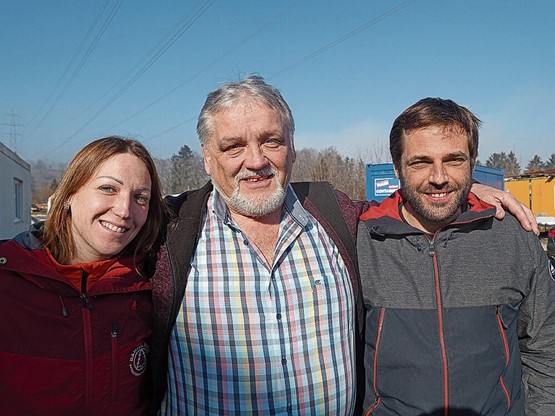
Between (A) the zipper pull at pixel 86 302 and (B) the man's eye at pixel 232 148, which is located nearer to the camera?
(A) the zipper pull at pixel 86 302

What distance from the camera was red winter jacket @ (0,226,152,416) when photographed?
1.99 m

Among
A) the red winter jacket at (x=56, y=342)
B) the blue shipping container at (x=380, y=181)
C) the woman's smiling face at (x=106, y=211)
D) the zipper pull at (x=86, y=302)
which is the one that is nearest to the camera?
the red winter jacket at (x=56, y=342)

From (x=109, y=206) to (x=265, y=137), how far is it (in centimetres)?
82

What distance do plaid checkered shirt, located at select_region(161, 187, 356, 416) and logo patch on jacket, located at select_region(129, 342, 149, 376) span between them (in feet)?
0.41

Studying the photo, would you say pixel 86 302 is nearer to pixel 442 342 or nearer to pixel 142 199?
pixel 142 199

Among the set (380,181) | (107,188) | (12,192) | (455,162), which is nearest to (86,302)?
(107,188)

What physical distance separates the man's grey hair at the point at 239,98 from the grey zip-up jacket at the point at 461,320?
30.9 inches

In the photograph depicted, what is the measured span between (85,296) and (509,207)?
6.72ft

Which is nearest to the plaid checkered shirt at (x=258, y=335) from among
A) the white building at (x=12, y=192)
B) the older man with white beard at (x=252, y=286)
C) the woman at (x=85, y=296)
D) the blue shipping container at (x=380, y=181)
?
the older man with white beard at (x=252, y=286)

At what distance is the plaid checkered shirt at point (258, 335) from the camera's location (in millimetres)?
2305

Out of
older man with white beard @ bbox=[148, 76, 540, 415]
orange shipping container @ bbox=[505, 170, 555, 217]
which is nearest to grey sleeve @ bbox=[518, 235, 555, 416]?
older man with white beard @ bbox=[148, 76, 540, 415]

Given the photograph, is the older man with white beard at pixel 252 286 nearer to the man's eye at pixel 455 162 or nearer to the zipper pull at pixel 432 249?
the zipper pull at pixel 432 249

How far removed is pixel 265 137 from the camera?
8.30ft

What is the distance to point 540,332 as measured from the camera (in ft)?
7.95
